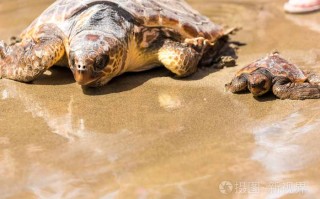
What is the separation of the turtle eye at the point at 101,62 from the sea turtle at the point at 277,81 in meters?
1.08

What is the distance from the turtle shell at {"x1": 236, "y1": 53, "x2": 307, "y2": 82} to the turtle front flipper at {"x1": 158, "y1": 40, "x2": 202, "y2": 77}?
21.3 inches

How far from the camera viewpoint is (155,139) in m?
3.60

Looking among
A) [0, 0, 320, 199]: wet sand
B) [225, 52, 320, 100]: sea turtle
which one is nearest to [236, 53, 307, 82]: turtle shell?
[225, 52, 320, 100]: sea turtle

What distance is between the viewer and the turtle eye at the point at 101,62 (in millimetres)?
4404

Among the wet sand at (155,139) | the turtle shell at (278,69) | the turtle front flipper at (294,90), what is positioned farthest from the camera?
the turtle shell at (278,69)

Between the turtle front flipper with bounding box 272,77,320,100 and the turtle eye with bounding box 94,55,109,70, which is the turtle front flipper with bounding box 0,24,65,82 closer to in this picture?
the turtle eye with bounding box 94,55,109,70

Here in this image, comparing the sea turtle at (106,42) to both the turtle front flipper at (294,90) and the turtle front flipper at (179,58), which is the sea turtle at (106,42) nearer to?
the turtle front flipper at (179,58)

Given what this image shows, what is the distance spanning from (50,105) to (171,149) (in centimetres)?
131

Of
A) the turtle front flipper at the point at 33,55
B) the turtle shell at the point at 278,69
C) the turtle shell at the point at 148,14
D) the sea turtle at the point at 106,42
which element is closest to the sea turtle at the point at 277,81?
the turtle shell at the point at 278,69

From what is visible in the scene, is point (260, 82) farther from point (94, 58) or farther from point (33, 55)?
point (33, 55)

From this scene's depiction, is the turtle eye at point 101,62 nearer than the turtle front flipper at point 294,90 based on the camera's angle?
No

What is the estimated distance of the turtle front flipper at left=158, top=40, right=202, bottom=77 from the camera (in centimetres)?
474

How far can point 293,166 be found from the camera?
3.13 m

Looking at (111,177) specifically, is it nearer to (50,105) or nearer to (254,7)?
(50,105)
